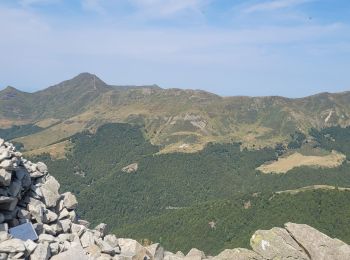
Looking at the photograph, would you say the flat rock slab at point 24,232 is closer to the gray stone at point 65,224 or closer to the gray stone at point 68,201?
the gray stone at point 65,224

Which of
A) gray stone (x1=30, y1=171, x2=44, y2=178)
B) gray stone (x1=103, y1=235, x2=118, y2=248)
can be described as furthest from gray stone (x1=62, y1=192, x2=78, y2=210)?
gray stone (x1=103, y1=235, x2=118, y2=248)

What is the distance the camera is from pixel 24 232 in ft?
117

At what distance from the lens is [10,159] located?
37719 millimetres

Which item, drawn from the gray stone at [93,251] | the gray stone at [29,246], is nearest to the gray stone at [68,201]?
the gray stone at [93,251]

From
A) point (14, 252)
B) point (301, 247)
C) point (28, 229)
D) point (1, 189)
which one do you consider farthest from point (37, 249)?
point (301, 247)

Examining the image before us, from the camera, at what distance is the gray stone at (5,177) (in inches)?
1409

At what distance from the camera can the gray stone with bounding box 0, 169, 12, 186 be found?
3578cm

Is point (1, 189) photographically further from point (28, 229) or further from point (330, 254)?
point (330, 254)

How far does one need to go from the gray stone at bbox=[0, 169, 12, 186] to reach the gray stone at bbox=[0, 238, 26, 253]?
5553 millimetres

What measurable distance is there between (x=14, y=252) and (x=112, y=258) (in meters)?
8.74

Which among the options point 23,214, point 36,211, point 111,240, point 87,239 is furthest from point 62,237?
point 111,240

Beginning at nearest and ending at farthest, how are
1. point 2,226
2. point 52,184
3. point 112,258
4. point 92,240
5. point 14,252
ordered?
1. point 14,252
2. point 2,226
3. point 112,258
4. point 92,240
5. point 52,184

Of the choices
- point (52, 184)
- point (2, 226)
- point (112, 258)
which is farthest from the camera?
point (52, 184)

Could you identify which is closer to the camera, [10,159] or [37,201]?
[10,159]
